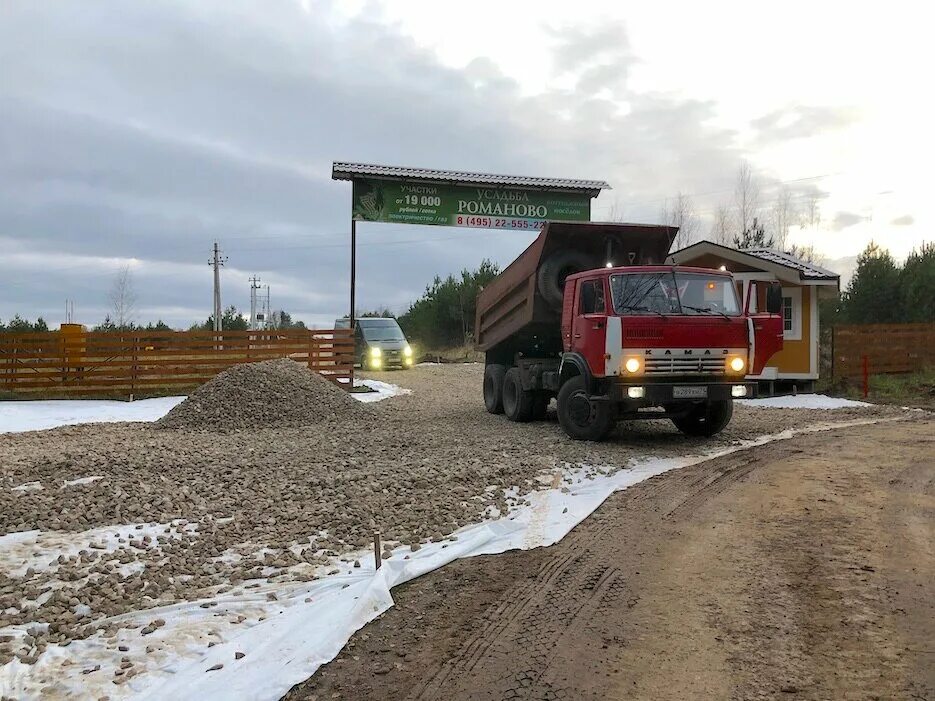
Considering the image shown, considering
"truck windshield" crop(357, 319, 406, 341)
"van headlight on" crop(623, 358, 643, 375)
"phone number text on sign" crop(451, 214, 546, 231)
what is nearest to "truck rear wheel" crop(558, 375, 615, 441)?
"van headlight on" crop(623, 358, 643, 375)

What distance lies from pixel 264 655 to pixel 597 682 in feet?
5.17

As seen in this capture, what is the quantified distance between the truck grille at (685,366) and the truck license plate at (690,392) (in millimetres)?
190

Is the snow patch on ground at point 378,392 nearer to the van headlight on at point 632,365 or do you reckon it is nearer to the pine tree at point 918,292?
the van headlight on at point 632,365

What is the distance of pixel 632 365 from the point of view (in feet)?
28.8

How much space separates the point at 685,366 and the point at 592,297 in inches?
58.4

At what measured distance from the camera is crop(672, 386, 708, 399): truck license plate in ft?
29.1

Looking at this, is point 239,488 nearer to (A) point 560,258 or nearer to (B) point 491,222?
(A) point 560,258

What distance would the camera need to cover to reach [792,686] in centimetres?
307

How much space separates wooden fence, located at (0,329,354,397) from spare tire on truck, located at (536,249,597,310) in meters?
8.03

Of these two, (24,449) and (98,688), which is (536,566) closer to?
(98,688)

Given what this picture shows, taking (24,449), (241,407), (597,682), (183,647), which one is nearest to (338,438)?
(241,407)

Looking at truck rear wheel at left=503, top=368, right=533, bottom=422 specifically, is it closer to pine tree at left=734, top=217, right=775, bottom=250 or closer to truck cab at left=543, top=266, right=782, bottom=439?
truck cab at left=543, top=266, right=782, bottom=439

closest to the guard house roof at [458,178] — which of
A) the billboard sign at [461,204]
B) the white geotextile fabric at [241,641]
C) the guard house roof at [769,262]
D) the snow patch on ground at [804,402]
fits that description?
the billboard sign at [461,204]

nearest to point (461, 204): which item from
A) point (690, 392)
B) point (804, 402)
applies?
point (804, 402)
